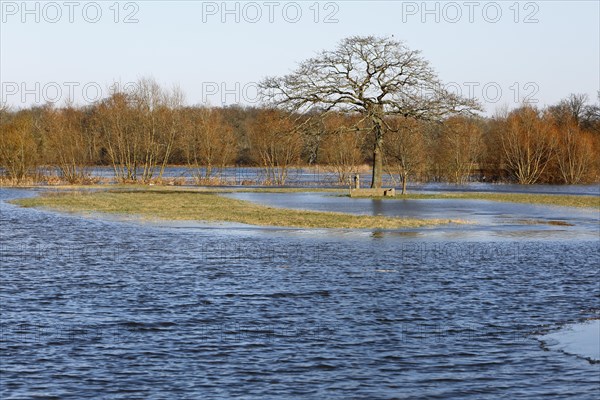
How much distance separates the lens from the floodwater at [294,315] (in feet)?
33.7

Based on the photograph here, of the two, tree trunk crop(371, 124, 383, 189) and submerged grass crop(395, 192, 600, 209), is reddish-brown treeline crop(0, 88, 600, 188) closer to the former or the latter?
tree trunk crop(371, 124, 383, 189)

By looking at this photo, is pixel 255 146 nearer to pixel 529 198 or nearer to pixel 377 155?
pixel 377 155

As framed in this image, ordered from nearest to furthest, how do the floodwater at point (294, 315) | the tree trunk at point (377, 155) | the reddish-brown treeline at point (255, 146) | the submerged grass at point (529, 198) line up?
the floodwater at point (294, 315) < the submerged grass at point (529, 198) < the tree trunk at point (377, 155) < the reddish-brown treeline at point (255, 146)

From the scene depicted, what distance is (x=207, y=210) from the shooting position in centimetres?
3791

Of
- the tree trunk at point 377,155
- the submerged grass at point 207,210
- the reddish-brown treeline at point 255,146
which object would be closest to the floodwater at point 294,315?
the submerged grass at point 207,210

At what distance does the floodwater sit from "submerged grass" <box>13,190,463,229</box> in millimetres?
4592

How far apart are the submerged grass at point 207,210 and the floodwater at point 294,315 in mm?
4592

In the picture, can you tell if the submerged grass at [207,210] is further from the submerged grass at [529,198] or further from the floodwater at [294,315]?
the submerged grass at [529,198]

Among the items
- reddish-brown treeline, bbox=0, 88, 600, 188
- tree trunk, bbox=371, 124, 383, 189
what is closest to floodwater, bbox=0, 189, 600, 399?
tree trunk, bbox=371, 124, 383, 189

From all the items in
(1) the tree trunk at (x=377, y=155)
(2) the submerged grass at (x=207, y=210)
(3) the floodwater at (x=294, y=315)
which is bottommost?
(3) the floodwater at (x=294, y=315)

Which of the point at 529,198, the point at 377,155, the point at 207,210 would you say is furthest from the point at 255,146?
the point at 207,210

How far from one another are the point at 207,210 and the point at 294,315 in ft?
78.9

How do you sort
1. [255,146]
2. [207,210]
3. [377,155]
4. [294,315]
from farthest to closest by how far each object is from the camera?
[255,146], [377,155], [207,210], [294,315]

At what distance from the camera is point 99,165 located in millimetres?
116875
